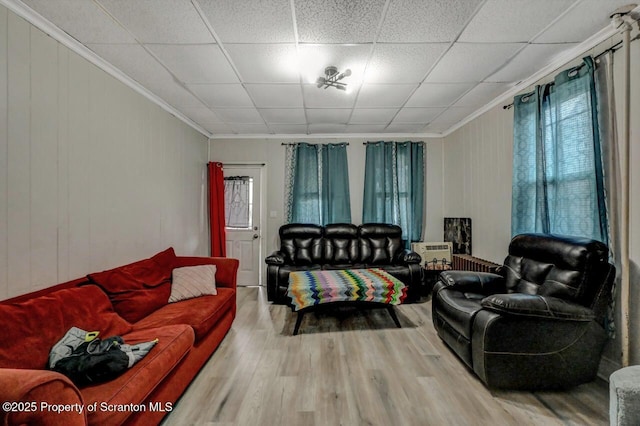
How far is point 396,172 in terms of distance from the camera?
488cm

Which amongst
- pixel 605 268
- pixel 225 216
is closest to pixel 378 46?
pixel 605 268

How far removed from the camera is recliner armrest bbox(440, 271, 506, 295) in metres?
2.67

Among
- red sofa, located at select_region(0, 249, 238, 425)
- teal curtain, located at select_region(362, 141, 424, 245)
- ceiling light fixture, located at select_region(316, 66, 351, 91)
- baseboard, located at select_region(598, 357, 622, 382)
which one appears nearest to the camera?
red sofa, located at select_region(0, 249, 238, 425)

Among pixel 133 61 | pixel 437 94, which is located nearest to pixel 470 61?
pixel 437 94

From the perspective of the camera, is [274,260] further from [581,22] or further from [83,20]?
[581,22]

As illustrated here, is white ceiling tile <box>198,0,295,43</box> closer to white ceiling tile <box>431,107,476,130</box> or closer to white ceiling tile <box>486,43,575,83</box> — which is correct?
white ceiling tile <box>486,43,575,83</box>

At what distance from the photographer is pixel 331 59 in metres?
2.51

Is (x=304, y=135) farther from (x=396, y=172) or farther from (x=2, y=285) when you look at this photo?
A: (x=2, y=285)

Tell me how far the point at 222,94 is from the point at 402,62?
80.7 inches

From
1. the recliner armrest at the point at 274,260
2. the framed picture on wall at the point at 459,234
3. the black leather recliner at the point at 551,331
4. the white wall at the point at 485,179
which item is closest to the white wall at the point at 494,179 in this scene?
the white wall at the point at 485,179

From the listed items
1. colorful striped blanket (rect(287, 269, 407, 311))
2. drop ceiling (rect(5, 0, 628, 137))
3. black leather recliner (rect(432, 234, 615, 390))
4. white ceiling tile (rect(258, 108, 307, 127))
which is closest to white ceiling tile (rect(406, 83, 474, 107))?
drop ceiling (rect(5, 0, 628, 137))

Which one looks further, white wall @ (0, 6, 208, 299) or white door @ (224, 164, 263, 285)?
white door @ (224, 164, 263, 285)

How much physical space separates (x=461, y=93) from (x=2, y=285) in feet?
14.4

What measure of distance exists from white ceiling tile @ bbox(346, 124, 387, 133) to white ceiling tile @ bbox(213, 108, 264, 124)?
148 cm
